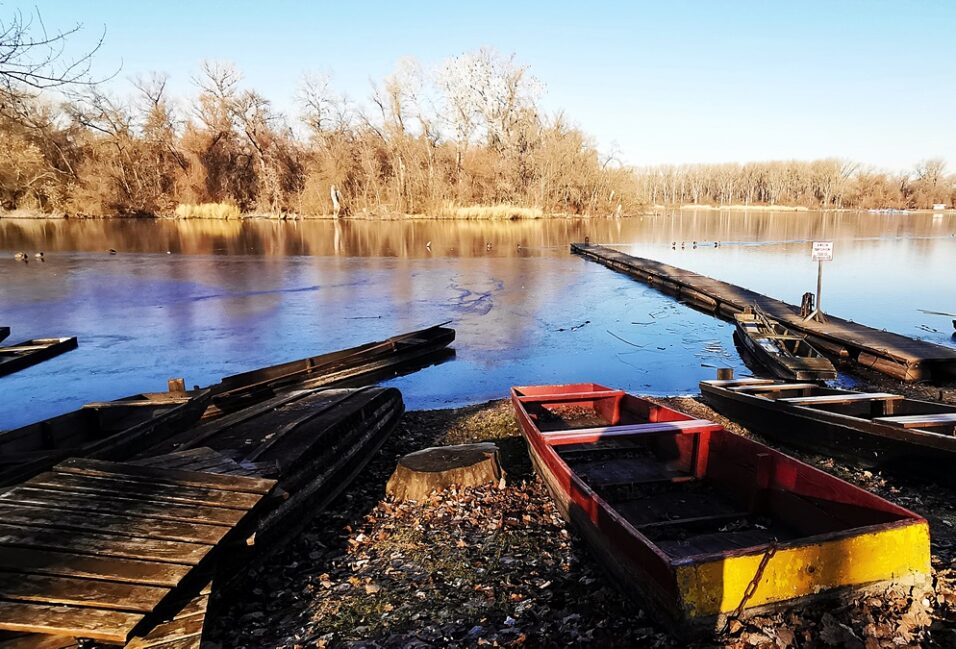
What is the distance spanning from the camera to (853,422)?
270 inches

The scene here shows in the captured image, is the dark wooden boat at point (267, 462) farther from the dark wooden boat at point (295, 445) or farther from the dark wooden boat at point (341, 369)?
the dark wooden boat at point (341, 369)

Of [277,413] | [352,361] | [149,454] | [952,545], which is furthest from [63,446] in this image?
[952,545]

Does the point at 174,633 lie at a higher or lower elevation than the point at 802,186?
lower

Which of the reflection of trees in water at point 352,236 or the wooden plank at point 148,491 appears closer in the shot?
the wooden plank at point 148,491

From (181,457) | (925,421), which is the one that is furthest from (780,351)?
(181,457)

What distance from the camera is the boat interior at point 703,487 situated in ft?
15.0

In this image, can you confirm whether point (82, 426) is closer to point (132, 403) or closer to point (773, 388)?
point (132, 403)

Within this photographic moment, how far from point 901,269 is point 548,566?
109 feet

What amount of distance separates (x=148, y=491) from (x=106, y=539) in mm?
656

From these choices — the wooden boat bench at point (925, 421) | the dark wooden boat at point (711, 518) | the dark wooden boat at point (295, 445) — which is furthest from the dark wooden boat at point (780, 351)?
the dark wooden boat at point (295, 445)

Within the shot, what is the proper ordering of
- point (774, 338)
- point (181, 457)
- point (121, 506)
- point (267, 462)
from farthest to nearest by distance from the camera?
point (774, 338), point (267, 462), point (181, 457), point (121, 506)

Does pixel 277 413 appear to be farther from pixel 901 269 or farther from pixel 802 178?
pixel 802 178

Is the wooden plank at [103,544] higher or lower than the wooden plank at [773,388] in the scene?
higher

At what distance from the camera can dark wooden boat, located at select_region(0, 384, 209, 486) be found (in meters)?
5.58
